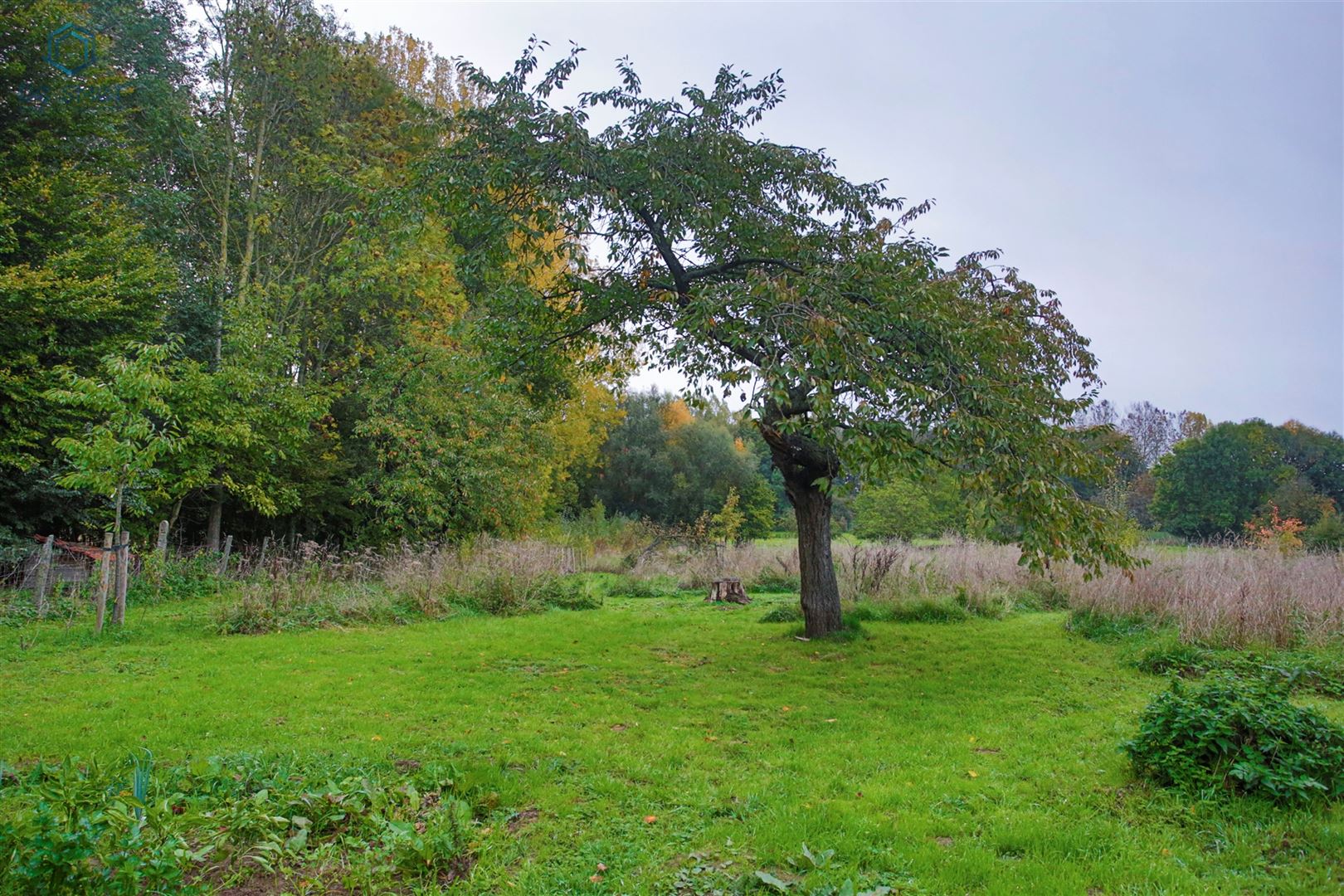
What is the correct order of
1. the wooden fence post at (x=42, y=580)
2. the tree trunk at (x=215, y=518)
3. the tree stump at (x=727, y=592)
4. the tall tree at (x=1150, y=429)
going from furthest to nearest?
the tall tree at (x=1150, y=429), the tree trunk at (x=215, y=518), the tree stump at (x=727, y=592), the wooden fence post at (x=42, y=580)

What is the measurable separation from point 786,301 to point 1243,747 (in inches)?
164

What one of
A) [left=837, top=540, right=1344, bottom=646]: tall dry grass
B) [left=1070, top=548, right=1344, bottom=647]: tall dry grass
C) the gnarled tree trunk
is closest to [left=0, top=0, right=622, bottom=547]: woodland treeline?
the gnarled tree trunk

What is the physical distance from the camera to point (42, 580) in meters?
9.30

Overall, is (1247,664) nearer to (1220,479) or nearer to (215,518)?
(215,518)

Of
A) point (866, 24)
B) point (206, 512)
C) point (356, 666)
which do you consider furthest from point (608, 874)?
point (206, 512)

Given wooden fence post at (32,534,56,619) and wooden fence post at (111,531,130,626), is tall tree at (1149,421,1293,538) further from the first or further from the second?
wooden fence post at (32,534,56,619)

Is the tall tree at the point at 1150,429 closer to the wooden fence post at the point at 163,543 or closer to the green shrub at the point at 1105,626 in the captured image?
the green shrub at the point at 1105,626

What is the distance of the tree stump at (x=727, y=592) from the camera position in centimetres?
1262

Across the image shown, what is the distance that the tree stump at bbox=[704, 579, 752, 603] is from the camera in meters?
12.6

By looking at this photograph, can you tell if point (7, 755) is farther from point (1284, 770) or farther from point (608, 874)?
point (1284, 770)

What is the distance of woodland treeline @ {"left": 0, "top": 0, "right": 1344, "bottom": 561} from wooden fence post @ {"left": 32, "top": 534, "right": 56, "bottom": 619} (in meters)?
0.95

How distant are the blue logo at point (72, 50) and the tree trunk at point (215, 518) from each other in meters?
7.76

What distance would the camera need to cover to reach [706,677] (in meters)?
6.81

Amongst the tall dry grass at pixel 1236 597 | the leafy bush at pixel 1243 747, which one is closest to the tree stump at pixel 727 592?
the tall dry grass at pixel 1236 597
